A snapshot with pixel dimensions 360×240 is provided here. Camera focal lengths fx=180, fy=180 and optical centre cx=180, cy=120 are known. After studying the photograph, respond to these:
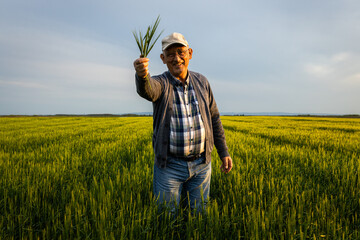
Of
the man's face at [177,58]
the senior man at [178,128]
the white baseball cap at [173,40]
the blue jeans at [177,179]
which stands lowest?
the blue jeans at [177,179]

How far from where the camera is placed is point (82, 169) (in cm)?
324

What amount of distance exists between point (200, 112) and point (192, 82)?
0.30 m

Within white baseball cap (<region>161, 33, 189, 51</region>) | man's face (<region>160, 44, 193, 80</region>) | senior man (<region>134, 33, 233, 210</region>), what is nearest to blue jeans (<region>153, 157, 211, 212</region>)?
senior man (<region>134, 33, 233, 210</region>)

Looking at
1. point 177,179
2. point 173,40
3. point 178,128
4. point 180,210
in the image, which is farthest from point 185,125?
point 180,210

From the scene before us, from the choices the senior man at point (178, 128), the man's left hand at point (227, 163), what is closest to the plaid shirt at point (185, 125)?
the senior man at point (178, 128)

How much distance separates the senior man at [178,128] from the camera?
5.06 feet

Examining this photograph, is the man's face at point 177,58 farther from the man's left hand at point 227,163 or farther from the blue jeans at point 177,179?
the man's left hand at point 227,163

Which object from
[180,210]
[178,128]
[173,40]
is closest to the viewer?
[173,40]

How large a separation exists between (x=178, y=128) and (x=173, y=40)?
725mm

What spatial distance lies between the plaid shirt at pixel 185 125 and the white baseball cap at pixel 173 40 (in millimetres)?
309

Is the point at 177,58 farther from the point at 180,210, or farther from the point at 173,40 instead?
the point at 180,210

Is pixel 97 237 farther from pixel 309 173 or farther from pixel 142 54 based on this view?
pixel 309 173

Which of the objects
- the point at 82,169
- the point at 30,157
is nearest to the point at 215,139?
the point at 82,169

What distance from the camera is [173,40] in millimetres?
1448
